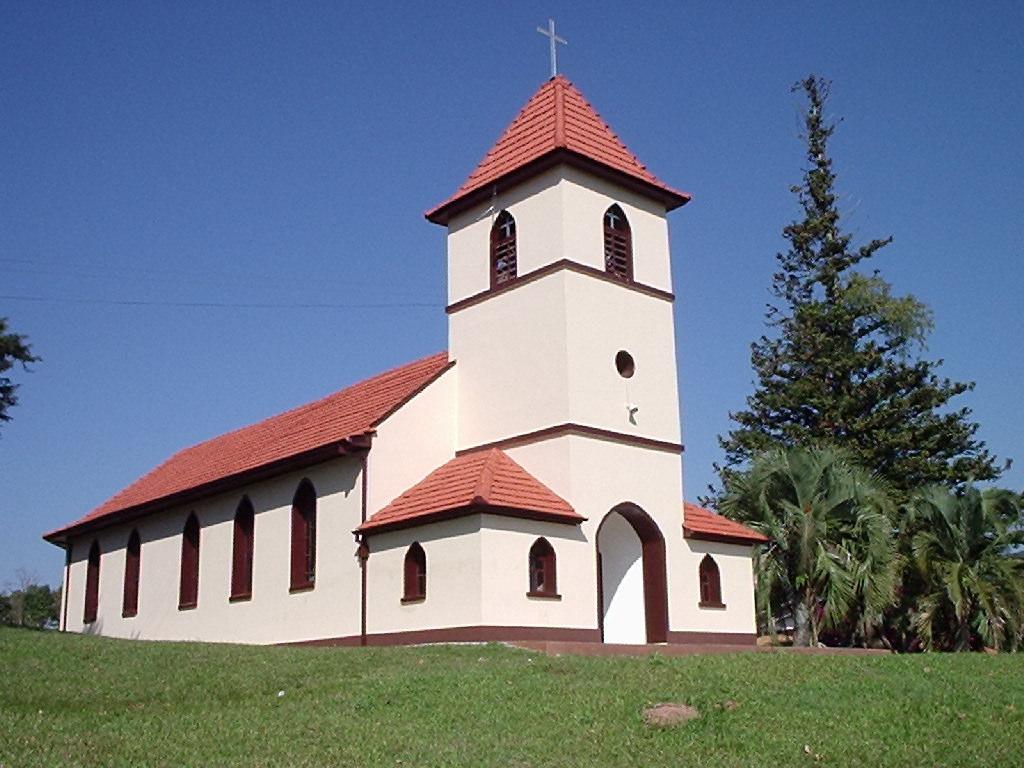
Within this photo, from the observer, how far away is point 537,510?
21.3 meters

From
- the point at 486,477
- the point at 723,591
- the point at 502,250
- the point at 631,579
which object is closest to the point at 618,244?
the point at 502,250

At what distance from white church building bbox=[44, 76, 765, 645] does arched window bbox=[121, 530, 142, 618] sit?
15.8 feet

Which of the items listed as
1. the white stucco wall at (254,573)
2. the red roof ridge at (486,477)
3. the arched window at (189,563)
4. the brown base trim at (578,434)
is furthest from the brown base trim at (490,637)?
the arched window at (189,563)

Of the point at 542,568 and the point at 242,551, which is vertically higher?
the point at 242,551

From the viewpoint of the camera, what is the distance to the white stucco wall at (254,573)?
23469 mm

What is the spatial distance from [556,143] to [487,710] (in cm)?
1339

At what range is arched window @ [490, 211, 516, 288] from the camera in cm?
2470

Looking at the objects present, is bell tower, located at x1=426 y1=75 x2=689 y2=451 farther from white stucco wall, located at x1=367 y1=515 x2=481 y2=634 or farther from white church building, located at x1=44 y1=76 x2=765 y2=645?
white stucco wall, located at x1=367 y1=515 x2=481 y2=634

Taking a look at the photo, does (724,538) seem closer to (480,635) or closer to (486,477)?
(486,477)

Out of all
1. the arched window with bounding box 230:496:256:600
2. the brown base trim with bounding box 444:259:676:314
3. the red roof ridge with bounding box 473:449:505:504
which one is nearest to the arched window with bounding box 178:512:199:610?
the arched window with bounding box 230:496:256:600

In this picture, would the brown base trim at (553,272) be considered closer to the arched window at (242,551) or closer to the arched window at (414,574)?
the arched window at (414,574)

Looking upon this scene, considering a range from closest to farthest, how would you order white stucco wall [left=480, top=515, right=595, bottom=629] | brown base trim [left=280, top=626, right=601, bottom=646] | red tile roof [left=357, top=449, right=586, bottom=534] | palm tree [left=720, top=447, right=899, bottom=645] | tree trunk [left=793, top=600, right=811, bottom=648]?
brown base trim [left=280, top=626, right=601, bottom=646] < white stucco wall [left=480, top=515, right=595, bottom=629] < red tile roof [left=357, top=449, right=586, bottom=534] < palm tree [left=720, top=447, right=899, bottom=645] < tree trunk [left=793, top=600, right=811, bottom=648]

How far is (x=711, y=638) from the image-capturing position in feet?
79.0

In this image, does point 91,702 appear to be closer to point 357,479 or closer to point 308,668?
point 308,668
